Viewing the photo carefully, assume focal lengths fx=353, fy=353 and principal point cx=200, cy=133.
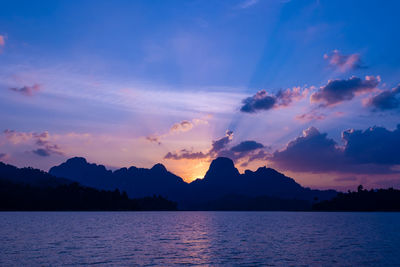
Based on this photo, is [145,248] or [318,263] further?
[145,248]

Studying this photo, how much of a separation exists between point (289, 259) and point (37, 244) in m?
52.6

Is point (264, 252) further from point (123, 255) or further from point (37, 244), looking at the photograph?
point (37, 244)

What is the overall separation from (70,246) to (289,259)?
44270 mm

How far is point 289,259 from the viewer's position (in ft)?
193

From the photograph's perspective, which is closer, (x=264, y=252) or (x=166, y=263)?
(x=166, y=263)

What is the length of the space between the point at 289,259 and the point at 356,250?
22087 millimetres

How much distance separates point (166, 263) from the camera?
178 feet

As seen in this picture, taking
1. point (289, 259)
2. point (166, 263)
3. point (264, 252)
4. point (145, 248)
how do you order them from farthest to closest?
point (145, 248), point (264, 252), point (289, 259), point (166, 263)

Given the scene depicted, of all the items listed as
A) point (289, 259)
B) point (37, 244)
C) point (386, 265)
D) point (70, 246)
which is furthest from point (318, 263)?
point (37, 244)

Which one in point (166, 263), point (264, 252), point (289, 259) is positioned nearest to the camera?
point (166, 263)

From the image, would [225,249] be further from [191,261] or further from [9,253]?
[9,253]

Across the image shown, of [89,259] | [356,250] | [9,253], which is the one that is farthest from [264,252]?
[9,253]

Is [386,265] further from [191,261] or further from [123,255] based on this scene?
[123,255]

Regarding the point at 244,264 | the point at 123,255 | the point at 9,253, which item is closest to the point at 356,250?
the point at 244,264
